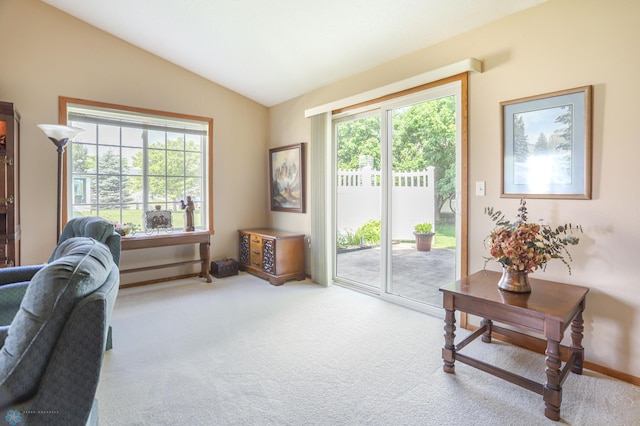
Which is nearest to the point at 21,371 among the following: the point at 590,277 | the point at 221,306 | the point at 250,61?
the point at 221,306

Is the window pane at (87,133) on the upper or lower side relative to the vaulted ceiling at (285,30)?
lower

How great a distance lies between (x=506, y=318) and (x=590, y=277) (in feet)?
2.72

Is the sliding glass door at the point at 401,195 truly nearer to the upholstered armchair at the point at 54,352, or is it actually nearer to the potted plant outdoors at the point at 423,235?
the potted plant outdoors at the point at 423,235

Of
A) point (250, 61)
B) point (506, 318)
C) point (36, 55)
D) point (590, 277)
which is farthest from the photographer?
point (250, 61)

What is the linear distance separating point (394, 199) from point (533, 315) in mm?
1955

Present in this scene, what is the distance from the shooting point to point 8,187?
3162 mm

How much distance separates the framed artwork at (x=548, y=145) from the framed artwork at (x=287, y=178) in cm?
263

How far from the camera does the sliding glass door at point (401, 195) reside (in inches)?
126

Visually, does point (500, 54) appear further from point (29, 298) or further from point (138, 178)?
point (138, 178)

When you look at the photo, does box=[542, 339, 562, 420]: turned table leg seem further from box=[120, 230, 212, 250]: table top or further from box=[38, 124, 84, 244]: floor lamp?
box=[38, 124, 84, 244]: floor lamp

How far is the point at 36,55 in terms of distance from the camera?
3.62 m

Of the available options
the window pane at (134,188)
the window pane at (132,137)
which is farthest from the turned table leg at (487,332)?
the window pane at (132,137)

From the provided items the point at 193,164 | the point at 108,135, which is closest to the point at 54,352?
the point at 108,135

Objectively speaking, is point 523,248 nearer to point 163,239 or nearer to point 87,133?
point 163,239
